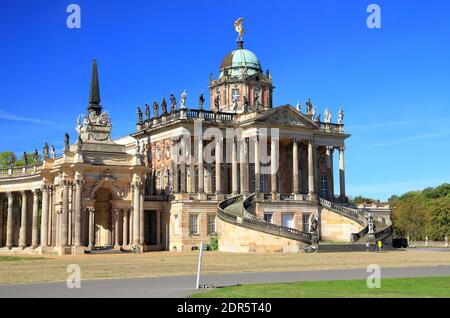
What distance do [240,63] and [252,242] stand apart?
33874 mm

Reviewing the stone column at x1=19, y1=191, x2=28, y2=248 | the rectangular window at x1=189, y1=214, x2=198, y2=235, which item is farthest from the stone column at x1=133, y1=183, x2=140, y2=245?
the stone column at x1=19, y1=191, x2=28, y2=248

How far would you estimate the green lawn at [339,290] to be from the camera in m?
22.3

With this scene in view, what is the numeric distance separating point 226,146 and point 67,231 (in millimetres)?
22239

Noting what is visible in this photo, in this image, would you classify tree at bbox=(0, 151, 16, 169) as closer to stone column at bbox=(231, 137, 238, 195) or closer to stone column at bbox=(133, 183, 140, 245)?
stone column at bbox=(133, 183, 140, 245)

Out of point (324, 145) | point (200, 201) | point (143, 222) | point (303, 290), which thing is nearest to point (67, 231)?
point (143, 222)

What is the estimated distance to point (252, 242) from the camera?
2507 inches

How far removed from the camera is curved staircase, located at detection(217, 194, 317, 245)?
62.8m

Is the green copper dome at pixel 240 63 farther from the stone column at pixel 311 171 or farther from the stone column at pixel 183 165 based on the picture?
the stone column at pixel 183 165

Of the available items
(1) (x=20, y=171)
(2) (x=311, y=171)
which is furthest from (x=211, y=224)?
(1) (x=20, y=171)

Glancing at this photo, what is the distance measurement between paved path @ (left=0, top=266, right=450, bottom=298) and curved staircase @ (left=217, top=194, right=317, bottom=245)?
85.6ft

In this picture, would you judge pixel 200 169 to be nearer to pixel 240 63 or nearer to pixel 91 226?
pixel 91 226
